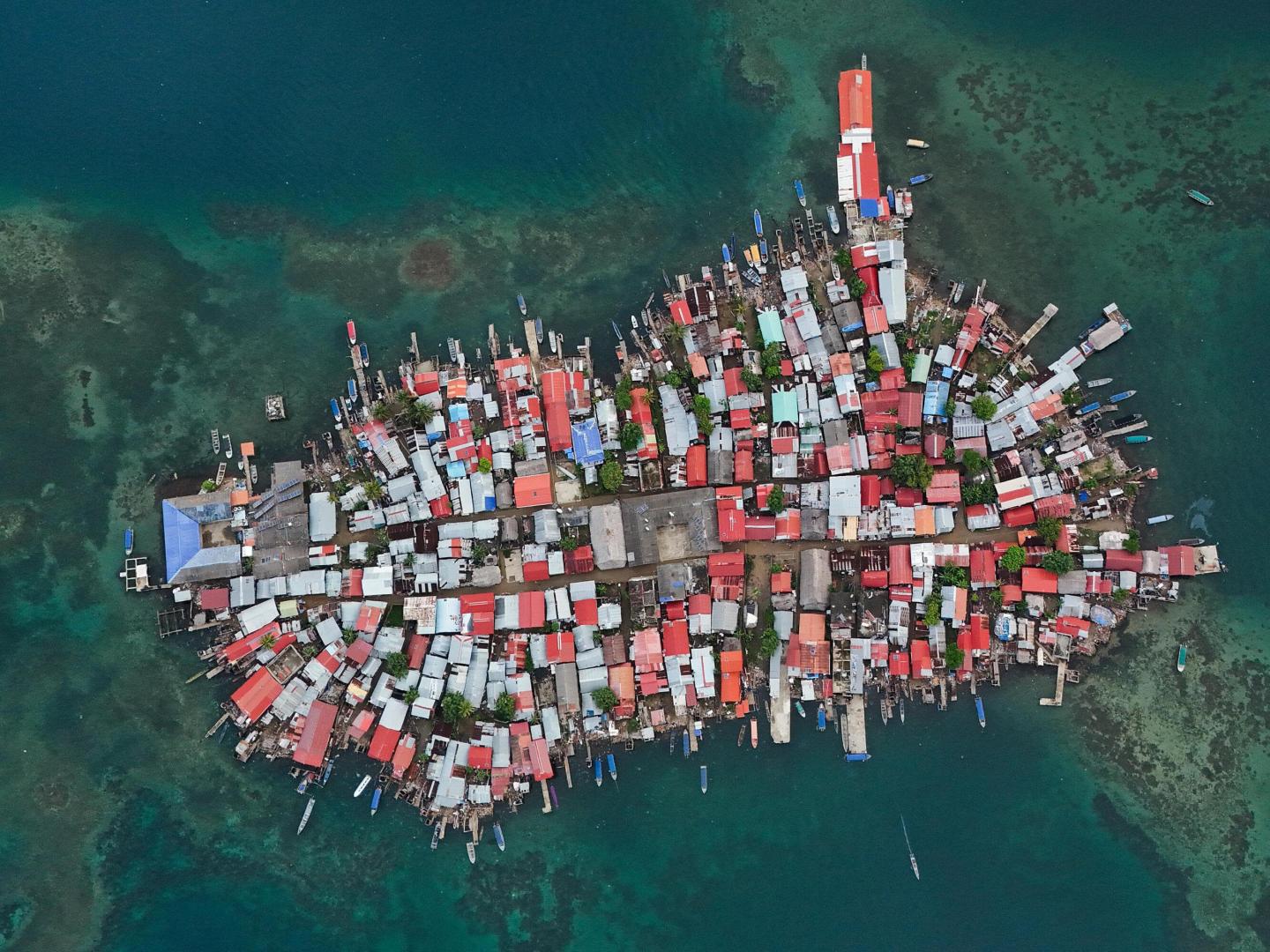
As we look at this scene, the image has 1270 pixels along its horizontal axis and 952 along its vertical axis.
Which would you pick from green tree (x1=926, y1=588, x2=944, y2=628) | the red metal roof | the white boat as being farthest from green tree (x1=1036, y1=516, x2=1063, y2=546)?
the white boat

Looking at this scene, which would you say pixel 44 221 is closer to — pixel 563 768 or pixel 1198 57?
pixel 563 768

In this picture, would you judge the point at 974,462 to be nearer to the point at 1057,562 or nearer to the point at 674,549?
the point at 1057,562

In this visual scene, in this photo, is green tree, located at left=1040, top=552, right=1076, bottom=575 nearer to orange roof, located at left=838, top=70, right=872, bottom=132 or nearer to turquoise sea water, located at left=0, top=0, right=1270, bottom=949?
turquoise sea water, located at left=0, top=0, right=1270, bottom=949

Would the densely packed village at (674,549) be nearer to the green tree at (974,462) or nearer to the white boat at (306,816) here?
the green tree at (974,462)

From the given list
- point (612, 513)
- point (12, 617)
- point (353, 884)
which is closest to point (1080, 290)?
point (612, 513)

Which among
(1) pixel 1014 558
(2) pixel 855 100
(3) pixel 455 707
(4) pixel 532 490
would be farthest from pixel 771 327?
(3) pixel 455 707

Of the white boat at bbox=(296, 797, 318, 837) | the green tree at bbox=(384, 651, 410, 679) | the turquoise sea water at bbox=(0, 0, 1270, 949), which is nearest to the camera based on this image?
the green tree at bbox=(384, 651, 410, 679)
